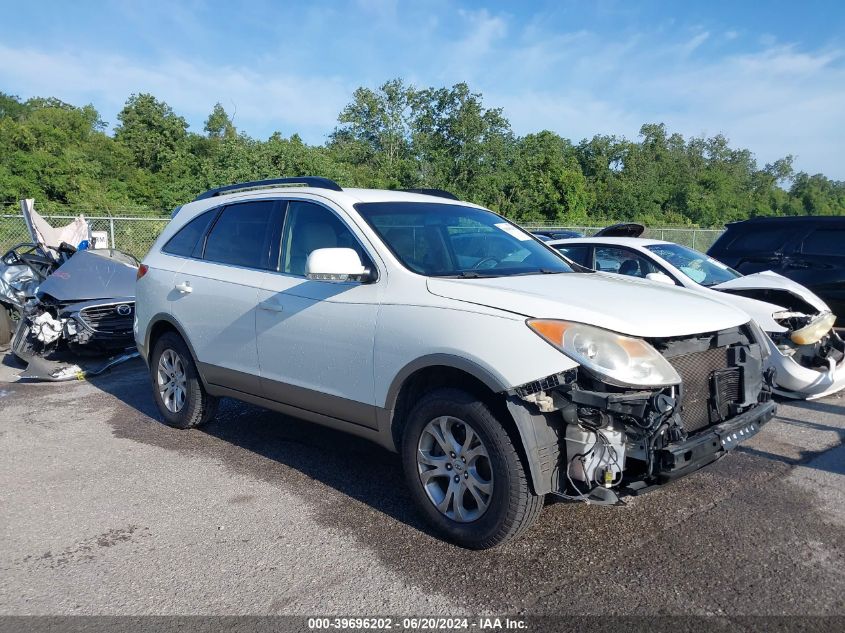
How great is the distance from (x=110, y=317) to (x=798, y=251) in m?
8.64

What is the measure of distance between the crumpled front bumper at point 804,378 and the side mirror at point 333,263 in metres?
4.16

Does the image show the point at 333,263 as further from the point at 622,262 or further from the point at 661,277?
the point at 622,262

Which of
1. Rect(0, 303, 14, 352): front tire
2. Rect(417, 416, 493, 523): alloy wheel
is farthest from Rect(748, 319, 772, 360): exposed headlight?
Rect(0, 303, 14, 352): front tire

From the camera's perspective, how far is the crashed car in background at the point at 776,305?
6160 millimetres

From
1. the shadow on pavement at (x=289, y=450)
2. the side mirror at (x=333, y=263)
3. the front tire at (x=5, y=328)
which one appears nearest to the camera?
the side mirror at (x=333, y=263)

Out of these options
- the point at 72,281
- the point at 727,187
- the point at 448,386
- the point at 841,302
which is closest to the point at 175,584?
the point at 448,386

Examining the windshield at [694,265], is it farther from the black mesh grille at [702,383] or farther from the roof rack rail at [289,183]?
the roof rack rail at [289,183]

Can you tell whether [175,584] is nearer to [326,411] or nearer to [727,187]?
[326,411]

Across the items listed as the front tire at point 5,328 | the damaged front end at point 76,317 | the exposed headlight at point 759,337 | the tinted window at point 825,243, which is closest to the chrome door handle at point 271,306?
the exposed headlight at point 759,337

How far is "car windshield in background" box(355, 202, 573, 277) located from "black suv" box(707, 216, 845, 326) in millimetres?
5266

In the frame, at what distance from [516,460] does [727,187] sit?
221 ft

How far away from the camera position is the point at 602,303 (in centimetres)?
348

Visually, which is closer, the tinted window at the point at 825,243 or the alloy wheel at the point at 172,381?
the alloy wheel at the point at 172,381

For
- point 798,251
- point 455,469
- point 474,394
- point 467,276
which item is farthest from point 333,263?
point 798,251
